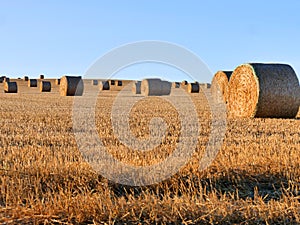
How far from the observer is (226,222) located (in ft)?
11.2

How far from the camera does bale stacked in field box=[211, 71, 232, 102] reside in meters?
19.6

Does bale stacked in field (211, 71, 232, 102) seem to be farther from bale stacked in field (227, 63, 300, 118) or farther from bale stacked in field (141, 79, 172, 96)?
bale stacked in field (141, 79, 172, 96)

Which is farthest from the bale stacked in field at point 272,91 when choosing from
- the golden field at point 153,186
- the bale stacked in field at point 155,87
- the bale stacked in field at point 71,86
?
the bale stacked in field at point 71,86

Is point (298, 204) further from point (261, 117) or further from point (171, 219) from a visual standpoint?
point (261, 117)

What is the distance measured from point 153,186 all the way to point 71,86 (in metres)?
23.7

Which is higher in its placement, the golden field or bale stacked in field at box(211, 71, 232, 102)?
bale stacked in field at box(211, 71, 232, 102)

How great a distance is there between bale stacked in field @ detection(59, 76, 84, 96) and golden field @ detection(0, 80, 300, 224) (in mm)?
19623

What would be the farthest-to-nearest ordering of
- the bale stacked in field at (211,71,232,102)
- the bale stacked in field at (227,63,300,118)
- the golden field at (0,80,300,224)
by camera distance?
1. the bale stacked in field at (211,71,232,102)
2. the bale stacked in field at (227,63,300,118)
3. the golden field at (0,80,300,224)

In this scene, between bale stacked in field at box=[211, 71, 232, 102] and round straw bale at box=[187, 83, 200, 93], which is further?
round straw bale at box=[187, 83, 200, 93]

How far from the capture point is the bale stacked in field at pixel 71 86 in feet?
90.3

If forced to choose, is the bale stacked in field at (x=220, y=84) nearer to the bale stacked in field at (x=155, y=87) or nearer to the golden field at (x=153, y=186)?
the bale stacked in field at (x=155, y=87)

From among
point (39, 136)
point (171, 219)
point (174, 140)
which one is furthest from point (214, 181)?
point (39, 136)

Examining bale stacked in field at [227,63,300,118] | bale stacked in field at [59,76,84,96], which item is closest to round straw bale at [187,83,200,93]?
bale stacked in field at [59,76,84,96]

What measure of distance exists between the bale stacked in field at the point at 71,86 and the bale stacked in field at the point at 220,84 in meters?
10.5
